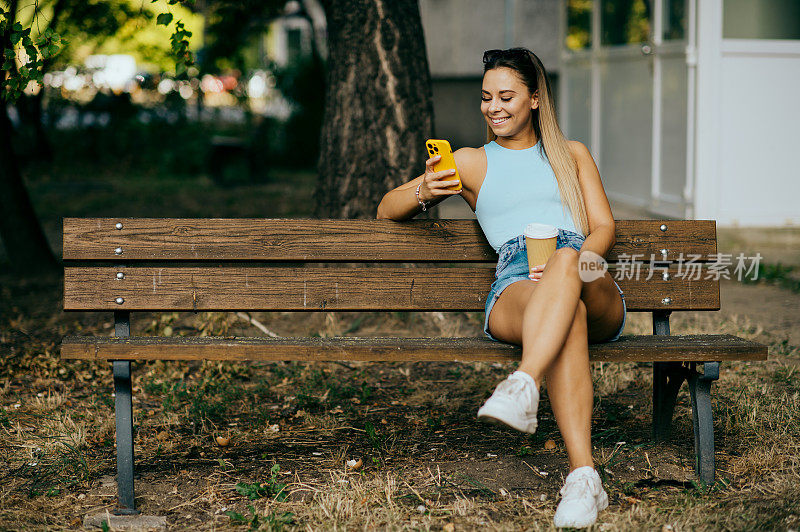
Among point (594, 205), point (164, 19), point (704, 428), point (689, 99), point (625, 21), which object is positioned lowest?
point (704, 428)

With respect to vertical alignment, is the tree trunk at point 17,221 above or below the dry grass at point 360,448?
above

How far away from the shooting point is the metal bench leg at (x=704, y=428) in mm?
3334

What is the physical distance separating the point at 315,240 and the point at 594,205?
1.06 meters

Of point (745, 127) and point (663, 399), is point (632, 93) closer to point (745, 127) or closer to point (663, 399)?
point (745, 127)

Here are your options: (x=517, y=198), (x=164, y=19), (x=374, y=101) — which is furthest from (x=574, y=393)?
(x=374, y=101)

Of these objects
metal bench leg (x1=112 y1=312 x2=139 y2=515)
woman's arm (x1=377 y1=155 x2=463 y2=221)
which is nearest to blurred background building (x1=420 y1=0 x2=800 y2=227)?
woman's arm (x1=377 y1=155 x2=463 y2=221)

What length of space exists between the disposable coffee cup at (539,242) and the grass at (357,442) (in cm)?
82

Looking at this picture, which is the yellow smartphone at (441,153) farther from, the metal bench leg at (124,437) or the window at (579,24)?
the window at (579,24)

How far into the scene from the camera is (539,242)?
3.22m

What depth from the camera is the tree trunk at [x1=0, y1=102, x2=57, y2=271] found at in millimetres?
6395

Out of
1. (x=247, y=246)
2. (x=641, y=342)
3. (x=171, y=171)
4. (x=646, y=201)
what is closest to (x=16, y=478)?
(x=247, y=246)

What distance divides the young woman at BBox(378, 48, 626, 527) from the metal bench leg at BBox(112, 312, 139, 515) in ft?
3.78

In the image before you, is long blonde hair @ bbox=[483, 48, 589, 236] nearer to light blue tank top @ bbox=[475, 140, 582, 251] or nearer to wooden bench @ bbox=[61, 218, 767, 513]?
light blue tank top @ bbox=[475, 140, 582, 251]

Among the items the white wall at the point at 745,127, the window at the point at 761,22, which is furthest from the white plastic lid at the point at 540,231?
the window at the point at 761,22
